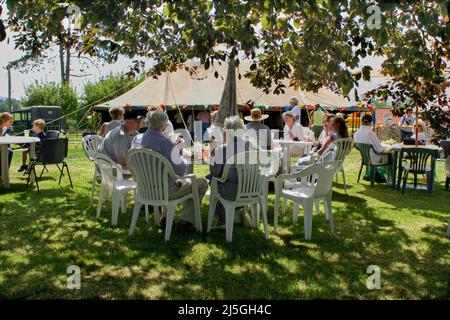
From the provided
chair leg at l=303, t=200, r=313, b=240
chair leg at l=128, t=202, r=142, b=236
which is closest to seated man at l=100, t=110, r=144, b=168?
chair leg at l=128, t=202, r=142, b=236

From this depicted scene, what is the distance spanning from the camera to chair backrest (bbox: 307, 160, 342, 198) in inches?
175

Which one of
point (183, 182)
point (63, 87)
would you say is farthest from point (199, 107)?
point (63, 87)

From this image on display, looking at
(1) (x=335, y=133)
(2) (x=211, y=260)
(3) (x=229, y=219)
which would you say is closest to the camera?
(2) (x=211, y=260)

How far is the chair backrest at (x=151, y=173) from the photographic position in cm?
414

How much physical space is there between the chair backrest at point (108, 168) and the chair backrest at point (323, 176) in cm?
220

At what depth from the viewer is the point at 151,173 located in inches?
167

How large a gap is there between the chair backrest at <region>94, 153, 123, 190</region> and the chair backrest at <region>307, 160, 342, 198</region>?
7.21 feet

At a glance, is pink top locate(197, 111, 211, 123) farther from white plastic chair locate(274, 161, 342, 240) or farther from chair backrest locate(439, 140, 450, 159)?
white plastic chair locate(274, 161, 342, 240)

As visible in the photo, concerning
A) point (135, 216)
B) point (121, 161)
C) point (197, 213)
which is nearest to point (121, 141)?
point (121, 161)

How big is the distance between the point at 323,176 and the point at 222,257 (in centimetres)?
138

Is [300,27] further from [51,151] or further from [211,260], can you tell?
[51,151]

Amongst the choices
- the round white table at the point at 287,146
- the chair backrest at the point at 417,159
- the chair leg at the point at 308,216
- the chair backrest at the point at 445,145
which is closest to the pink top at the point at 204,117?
the round white table at the point at 287,146

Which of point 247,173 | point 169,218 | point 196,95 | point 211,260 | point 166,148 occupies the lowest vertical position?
point 211,260

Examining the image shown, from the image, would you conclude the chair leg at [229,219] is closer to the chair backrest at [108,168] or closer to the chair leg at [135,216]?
the chair leg at [135,216]
